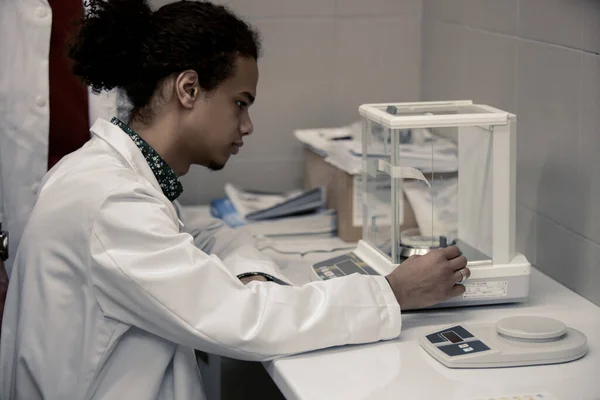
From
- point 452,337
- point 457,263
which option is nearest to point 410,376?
point 452,337

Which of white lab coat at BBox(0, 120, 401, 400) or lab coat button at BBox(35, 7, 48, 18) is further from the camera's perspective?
lab coat button at BBox(35, 7, 48, 18)

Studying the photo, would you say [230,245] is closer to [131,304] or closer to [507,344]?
[131,304]

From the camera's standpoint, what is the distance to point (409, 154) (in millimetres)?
1981

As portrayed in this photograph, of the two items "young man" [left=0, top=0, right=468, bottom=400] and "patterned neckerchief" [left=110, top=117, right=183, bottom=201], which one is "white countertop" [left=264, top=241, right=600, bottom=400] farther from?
"patterned neckerchief" [left=110, top=117, right=183, bottom=201]

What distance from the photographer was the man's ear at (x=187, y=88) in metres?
1.51

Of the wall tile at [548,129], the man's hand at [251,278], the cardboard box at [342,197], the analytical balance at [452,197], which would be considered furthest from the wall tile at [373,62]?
the man's hand at [251,278]

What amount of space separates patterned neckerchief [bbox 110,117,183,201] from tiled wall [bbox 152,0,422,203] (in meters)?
0.86

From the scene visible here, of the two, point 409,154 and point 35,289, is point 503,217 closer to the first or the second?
point 409,154

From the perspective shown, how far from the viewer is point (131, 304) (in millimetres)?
1329

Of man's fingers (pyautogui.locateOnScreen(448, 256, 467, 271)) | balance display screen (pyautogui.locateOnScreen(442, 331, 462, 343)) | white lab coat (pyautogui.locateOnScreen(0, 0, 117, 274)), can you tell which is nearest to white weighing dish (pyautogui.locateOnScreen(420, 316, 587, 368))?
balance display screen (pyautogui.locateOnScreen(442, 331, 462, 343))

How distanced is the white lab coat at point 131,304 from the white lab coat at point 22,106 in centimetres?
50

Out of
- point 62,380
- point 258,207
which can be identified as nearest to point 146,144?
point 62,380

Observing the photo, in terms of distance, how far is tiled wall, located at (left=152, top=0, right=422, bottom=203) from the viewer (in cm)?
245

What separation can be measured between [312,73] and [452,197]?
2.43 ft
